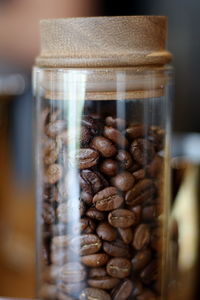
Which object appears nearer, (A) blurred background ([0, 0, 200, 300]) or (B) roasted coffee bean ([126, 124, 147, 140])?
(B) roasted coffee bean ([126, 124, 147, 140])

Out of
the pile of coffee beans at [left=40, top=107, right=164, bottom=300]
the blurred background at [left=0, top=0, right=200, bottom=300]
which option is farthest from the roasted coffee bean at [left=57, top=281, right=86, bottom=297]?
the blurred background at [left=0, top=0, right=200, bottom=300]

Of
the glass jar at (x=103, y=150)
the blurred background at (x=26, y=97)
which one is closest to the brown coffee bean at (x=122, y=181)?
the glass jar at (x=103, y=150)

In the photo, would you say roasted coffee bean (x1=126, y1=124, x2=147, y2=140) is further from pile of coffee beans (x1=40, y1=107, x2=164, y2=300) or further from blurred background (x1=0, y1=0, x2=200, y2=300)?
blurred background (x1=0, y1=0, x2=200, y2=300)

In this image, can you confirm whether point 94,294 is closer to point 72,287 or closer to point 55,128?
point 72,287

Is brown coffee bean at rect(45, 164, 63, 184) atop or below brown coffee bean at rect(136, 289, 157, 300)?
atop

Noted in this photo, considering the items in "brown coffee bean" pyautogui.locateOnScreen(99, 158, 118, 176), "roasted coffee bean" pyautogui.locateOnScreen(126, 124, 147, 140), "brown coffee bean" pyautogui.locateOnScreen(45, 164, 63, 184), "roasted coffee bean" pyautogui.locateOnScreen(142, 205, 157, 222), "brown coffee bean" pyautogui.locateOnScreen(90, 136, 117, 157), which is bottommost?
"roasted coffee bean" pyautogui.locateOnScreen(142, 205, 157, 222)

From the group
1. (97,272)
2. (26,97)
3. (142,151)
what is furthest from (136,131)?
(26,97)

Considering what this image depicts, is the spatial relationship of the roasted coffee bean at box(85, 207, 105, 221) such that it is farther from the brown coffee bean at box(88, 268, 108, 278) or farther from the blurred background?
the blurred background

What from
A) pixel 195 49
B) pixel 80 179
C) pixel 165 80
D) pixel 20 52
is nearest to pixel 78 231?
pixel 80 179
